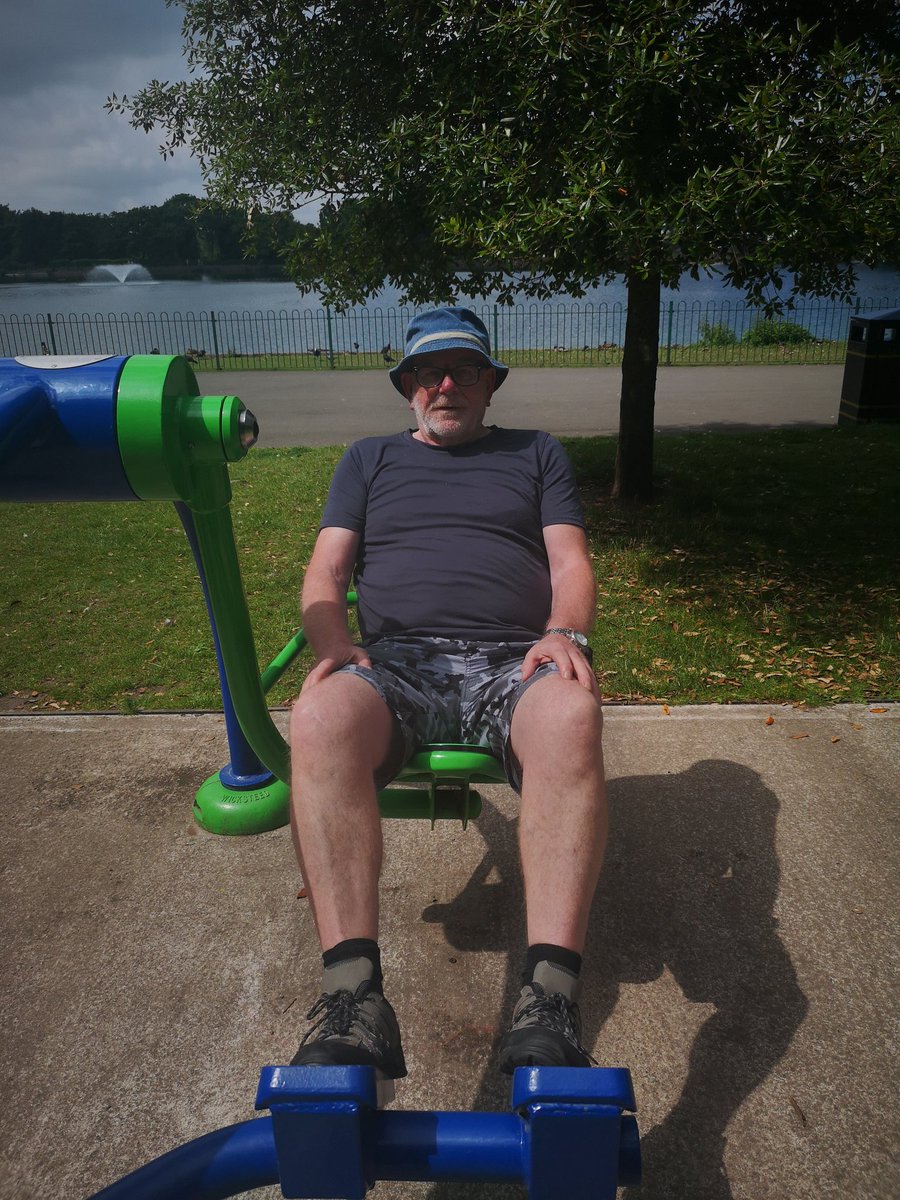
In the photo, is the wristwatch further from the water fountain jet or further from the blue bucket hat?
the water fountain jet

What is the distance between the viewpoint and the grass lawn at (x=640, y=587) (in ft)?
12.7

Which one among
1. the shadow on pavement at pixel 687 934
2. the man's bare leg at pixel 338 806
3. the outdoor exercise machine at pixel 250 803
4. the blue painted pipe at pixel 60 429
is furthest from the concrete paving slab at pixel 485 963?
the blue painted pipe at pixel 60 429

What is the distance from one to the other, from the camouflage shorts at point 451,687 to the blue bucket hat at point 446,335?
722 millimetres

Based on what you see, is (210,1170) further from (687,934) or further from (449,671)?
(687,934)

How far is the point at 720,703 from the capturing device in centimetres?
355

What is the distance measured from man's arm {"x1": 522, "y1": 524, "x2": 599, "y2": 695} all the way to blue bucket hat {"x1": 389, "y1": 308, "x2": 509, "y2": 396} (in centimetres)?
45

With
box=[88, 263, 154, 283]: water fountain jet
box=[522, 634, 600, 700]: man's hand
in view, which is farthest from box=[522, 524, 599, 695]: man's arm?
box=[88, 263, 154, 283]: water fountain jet

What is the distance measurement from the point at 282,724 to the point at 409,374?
152 cm

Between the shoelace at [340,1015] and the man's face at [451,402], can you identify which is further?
the man's face at [451,402]

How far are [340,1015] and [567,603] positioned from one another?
44.2 inches

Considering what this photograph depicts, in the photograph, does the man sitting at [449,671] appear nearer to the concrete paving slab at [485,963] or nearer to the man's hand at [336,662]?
the man's hand at [336,662]

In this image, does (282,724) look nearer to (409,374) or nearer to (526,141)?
(409,374)

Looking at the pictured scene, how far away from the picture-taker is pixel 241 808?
266cm

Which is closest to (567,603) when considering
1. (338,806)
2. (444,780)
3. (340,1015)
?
(444,780)
